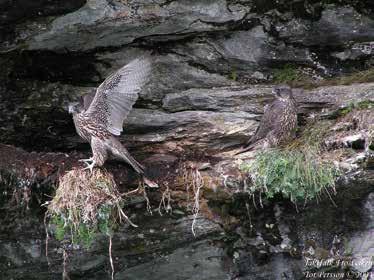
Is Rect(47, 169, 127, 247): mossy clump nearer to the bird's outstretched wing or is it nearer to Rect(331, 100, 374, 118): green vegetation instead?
the bird's outstretched wing

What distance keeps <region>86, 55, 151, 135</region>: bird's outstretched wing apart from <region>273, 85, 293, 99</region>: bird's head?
1.42 m

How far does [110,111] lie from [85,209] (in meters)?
1.12

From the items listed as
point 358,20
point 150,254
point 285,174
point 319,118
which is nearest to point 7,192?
point 150,254

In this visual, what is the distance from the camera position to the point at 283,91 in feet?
26.4

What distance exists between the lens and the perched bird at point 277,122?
7953 mm

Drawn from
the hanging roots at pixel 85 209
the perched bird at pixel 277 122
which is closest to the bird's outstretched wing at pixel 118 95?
the hanging roots at pixel 85 209

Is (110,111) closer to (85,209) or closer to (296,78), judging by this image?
(85,209)

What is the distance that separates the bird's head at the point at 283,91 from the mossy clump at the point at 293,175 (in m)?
0.77

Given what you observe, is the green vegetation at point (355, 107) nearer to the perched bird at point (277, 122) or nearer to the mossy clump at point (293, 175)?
the perched bird at point (277, 122)

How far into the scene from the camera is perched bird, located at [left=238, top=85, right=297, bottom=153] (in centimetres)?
795

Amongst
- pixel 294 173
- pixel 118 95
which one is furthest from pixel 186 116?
pixel 294 173

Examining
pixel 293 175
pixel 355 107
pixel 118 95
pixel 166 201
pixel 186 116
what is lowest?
pixel 166 201

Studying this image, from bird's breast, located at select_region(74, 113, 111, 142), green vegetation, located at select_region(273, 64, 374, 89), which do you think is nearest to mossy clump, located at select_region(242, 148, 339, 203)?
green vegetation, located at select_region(273, 64, 374, 89)

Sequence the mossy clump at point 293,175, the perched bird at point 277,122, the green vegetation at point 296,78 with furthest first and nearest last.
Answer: the green vegetation at point 296,78 → the perched bird at point 277,122 → the mossy clump at point 293,175
